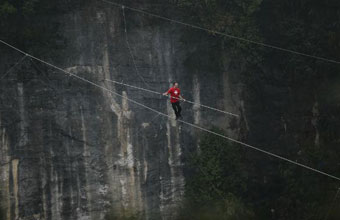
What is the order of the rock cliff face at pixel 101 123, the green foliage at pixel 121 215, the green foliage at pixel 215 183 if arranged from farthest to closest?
the green foliage at pixel 215 183 < the green foliage at pixel 121 215 < the rock cliff face at pixel 101 123

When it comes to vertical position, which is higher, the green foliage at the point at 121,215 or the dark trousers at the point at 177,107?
the dark trousers at the point at 177,107

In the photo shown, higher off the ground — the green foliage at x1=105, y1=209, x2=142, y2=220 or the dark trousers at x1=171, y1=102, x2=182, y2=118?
the dark trousers at x1=171, y1=102, x2=182, y2=118

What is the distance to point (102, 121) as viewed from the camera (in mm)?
15453

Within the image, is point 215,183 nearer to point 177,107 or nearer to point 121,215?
point 177,107

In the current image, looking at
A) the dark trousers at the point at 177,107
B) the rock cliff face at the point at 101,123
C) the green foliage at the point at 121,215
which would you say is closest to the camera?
the dark trousers at the point at 177,107

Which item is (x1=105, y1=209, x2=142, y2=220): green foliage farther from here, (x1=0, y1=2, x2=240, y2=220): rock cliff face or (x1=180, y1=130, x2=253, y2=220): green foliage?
(x1=180, y1=130, x2=253, y2=220): green foliage

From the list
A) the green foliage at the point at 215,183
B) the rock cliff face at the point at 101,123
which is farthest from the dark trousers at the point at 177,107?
the green foliage at the point at 215,183

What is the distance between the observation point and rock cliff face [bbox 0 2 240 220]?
14.6 meters

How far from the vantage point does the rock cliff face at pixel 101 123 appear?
14633mm

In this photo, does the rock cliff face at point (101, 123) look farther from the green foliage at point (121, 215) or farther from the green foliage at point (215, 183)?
the green foliage at point (215, 183)

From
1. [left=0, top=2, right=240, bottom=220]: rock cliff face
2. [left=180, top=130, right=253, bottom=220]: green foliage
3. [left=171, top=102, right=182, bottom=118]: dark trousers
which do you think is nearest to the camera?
[left=171, top=102, right=182, bottom=118]: dark trousers

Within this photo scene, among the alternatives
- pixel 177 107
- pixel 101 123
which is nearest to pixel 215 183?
pixel 177 107

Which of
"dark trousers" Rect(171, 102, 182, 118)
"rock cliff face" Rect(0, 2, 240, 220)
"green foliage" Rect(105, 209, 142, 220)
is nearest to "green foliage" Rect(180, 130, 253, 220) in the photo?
"rock cliff face" Rect(0, 2, 240, 220)

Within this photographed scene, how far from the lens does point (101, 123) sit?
15453 millimetres
